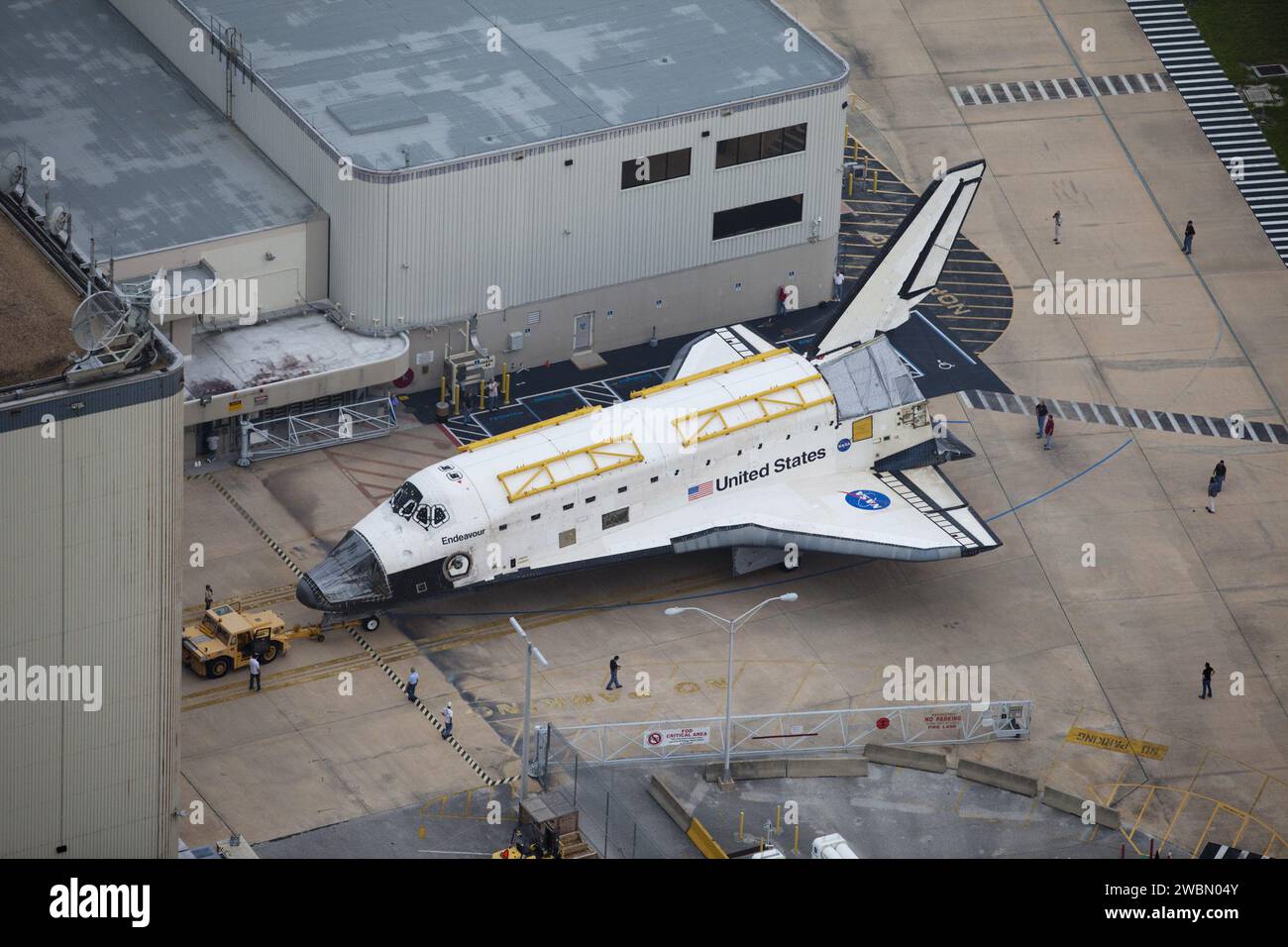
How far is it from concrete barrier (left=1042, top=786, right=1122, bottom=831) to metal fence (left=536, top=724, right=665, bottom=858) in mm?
13453

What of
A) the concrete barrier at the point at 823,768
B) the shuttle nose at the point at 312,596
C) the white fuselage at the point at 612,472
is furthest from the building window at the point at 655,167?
the concrete barrier at the point at 823,768

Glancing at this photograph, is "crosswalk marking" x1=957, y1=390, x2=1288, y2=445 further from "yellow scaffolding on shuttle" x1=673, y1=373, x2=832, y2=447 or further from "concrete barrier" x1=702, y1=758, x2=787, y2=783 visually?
"concrete barrier" x1=702, y1=758, x2=787, y2=783

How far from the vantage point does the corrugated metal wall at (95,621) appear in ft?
217

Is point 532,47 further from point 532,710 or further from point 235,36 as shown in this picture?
point 532,710

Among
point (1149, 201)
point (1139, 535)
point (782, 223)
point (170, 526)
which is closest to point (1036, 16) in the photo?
point (1149, 201)

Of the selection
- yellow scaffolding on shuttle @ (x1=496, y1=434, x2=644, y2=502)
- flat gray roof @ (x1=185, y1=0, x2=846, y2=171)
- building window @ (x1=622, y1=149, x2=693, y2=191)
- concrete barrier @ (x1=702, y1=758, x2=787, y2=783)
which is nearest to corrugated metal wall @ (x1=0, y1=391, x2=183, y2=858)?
concrete barrier @ (x1=702, y1=758, x2=787, y2=783)

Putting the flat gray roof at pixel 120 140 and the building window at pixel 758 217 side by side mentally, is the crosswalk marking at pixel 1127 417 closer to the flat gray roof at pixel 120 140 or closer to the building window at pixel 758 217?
the building window at pixel 758 217

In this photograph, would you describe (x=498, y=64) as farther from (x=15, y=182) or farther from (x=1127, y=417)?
(x=15, y=182)

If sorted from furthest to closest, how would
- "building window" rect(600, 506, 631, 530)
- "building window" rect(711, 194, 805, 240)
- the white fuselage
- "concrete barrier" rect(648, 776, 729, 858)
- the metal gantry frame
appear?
"building window" rect(711, 194, 805, 240) < the metal gantry frame < "building window" rect(600, 506, 631, 530) < the white fuselage < "concrete barrier" rect(648, 776, 729, 858)

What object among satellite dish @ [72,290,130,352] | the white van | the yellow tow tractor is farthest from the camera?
the yellow tow tractor

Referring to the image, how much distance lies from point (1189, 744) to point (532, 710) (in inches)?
911

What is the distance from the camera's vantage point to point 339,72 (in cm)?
10544

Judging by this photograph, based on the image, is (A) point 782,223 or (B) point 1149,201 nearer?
(A) point 782,223

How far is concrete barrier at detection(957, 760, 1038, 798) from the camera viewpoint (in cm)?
8456
